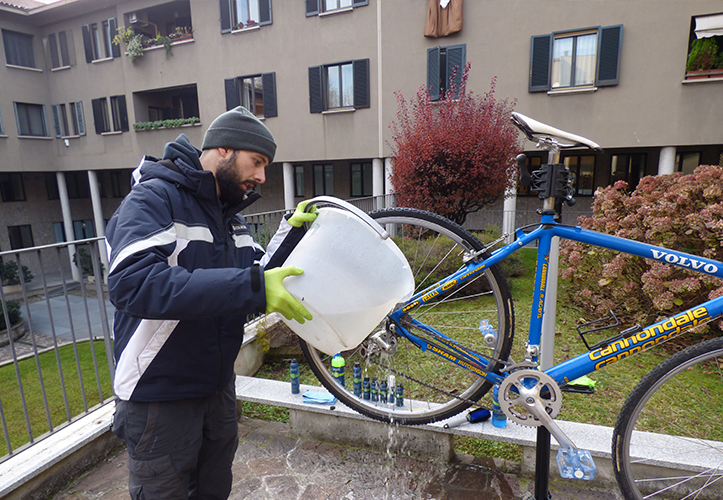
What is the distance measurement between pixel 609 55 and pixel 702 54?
1.81m

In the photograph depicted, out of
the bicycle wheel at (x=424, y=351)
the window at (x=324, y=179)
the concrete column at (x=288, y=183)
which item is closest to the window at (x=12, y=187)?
the concrete column at (x=288, y=183)

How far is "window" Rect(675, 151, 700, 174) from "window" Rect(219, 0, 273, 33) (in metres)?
12.4

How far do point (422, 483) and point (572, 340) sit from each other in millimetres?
2804

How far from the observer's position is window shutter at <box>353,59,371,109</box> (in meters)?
11.5

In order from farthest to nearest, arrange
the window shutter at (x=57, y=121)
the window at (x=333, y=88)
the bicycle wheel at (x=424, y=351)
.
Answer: the window shutter at (x=57, y=121), the window at (x=333, y=88), the bicycle wheel at (x=424, y=351)

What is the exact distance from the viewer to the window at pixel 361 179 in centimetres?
1424

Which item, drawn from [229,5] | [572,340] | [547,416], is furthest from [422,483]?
[229,5]

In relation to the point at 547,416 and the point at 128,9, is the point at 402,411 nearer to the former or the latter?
the point at 547,416

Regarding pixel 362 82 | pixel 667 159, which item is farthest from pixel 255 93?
pixel 667 159

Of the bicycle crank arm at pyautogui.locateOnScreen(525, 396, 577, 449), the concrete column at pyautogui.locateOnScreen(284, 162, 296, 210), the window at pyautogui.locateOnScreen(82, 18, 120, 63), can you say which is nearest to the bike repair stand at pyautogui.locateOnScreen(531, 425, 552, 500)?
the bicycle crank arm at pyautogui.locateOnScreen(525, 396, 577, 449)

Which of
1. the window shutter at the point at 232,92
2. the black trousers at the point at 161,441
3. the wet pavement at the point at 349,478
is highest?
→ the window shutter at the point at 232,92

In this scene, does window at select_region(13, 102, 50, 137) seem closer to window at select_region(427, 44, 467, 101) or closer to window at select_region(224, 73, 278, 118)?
window at select_region(224, 73, 278, 118)

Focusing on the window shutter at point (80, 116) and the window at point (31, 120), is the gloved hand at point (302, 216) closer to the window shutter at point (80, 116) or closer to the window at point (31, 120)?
the window shutter at point (80, 116)

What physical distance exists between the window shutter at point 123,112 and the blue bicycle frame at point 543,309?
17384 millimetres
